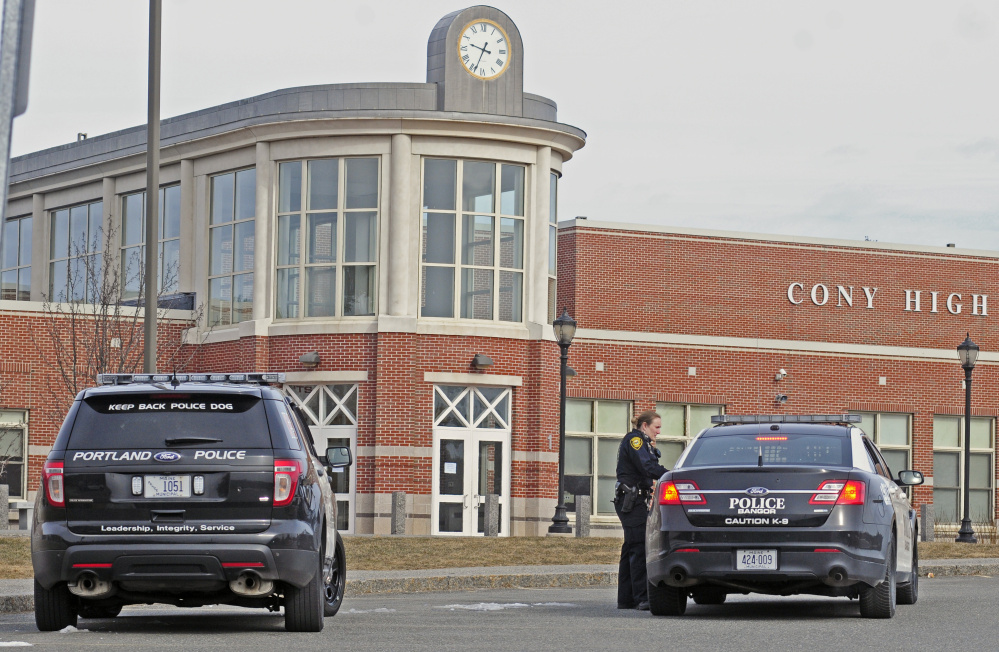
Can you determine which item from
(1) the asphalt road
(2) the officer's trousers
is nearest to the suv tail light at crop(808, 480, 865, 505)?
(1) the asphalt road

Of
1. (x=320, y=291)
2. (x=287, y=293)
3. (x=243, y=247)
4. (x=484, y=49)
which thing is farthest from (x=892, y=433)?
(x=243, y=247)

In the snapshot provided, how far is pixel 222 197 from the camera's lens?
114ft

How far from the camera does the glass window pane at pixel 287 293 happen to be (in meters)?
32.9

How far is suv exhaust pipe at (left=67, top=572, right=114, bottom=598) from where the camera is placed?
11.3m

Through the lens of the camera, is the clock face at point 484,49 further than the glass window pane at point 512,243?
No

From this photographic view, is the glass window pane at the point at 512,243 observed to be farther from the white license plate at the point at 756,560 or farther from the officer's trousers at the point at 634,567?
the white license plate at the point at 756,560

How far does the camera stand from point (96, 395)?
11.5m

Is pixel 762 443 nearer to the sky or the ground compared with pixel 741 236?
nearer to the ground

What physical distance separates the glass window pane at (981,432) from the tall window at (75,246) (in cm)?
2082

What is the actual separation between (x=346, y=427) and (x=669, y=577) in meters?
19.7

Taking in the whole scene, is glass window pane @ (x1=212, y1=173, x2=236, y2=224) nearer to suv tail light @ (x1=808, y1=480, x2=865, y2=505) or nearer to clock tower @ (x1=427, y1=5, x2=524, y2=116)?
clock tower @ (x1=427, y1=5, x2=524, y2=116)

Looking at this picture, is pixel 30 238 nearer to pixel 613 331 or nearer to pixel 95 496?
pixel 613 331

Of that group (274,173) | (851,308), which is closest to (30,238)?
(274,173)

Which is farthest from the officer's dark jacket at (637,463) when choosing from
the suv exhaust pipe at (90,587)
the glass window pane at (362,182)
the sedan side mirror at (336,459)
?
the glass window pane at (362,182)
